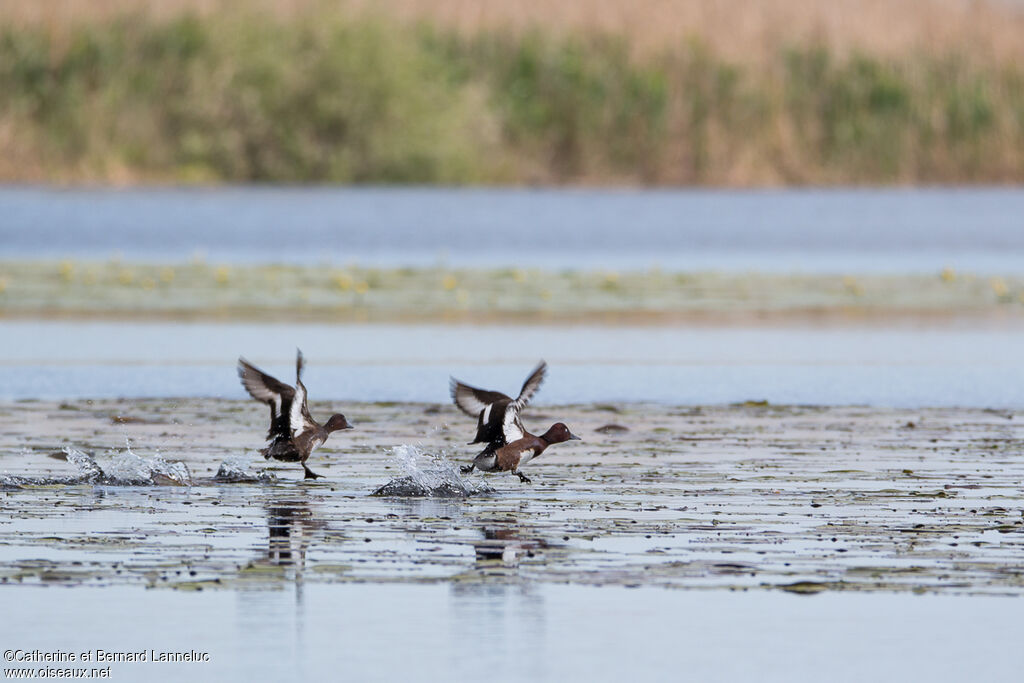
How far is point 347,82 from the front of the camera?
44.2 meters

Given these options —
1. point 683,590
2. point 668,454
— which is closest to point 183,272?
point 668,454

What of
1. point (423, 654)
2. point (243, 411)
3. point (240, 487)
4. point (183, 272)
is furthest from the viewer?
point (183, 272)

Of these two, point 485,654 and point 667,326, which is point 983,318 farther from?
point 485,654

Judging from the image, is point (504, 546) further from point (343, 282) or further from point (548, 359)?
point (343, 282)

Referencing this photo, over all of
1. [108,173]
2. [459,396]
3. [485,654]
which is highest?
[108,173]

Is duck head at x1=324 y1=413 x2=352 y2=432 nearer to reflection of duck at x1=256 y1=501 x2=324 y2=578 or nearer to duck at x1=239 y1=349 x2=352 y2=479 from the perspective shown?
duck at x1=239 y1=349 x2=352 y2=479

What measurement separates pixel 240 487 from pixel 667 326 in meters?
10.8

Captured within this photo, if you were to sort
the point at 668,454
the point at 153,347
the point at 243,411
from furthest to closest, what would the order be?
the point at 153,347 < the point at 243,411 < the point at 668,454

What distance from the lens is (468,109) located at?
42.4m

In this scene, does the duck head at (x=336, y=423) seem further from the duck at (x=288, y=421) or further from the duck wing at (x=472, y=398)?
the duck wing at (x=472, y=398)

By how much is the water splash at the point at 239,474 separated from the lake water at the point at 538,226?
738 inches

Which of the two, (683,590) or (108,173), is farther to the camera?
(108,173)

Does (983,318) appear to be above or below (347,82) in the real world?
below

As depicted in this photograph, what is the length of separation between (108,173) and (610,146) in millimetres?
9241
